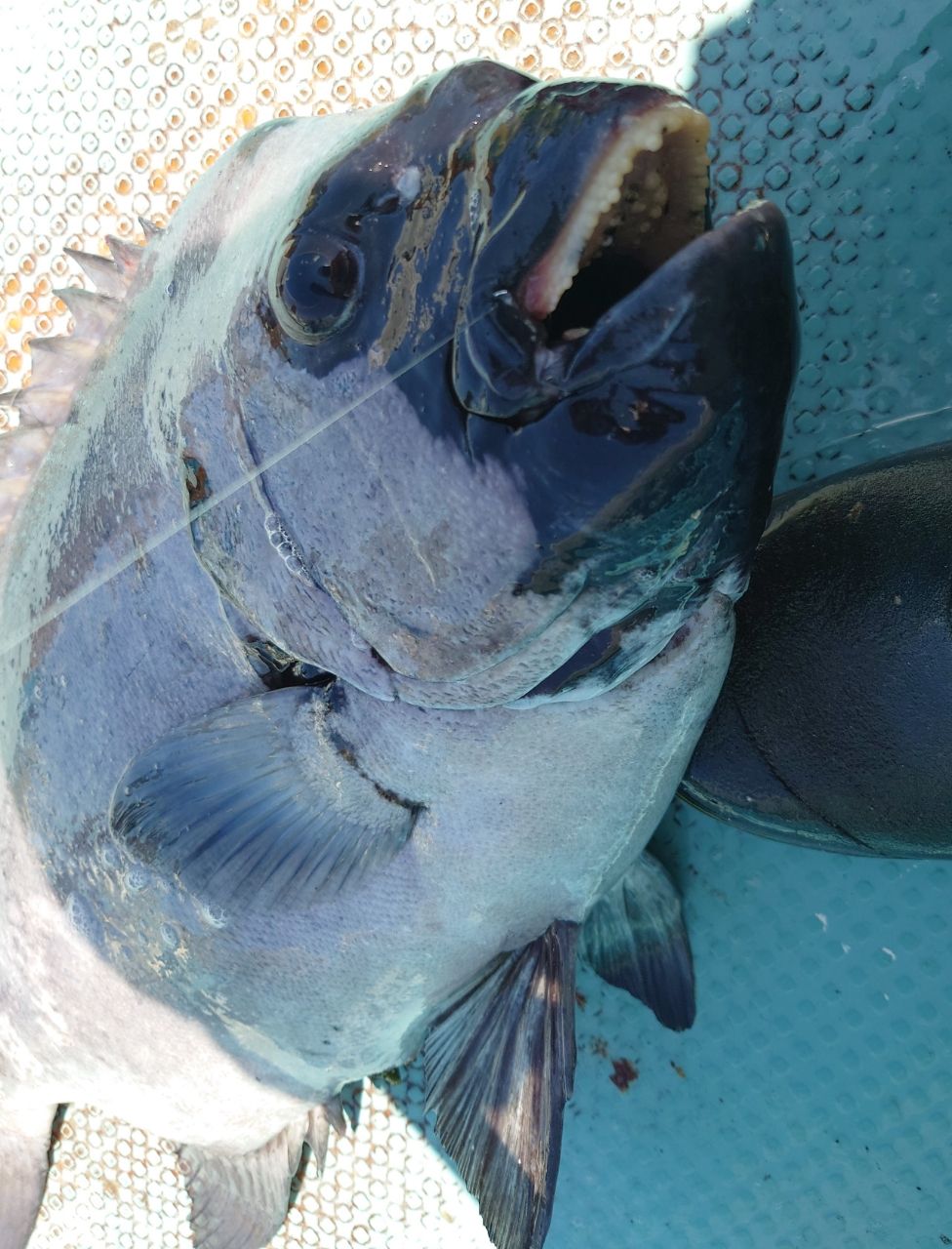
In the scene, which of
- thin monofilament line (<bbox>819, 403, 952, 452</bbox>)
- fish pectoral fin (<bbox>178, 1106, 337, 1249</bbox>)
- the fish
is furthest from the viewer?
fish pectoral fin (<bbox>178, 1106, 337, 1249</bbox>)

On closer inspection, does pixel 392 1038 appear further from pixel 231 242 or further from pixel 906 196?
pixel 906 196

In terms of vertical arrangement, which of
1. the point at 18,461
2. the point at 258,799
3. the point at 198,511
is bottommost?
the point at 258,799

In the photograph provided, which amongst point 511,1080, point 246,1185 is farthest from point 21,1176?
point 511,1080

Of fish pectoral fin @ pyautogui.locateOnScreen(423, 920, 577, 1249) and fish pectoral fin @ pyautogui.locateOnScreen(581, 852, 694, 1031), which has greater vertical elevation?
fish pectoral fin @ pyautogui.locateOnScreen(423, 920, 577, 1249)

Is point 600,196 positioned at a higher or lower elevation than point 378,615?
higher

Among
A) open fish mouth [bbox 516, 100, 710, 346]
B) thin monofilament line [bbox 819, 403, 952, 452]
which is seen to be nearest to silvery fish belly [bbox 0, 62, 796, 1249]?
open fish mouth [bbox 516, 100, 710, 346]

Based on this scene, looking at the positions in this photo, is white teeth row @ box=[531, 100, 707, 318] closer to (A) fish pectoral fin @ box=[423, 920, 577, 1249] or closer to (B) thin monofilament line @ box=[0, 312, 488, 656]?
(B) thin monofilament line @ box=[0, 312, 488, 656]

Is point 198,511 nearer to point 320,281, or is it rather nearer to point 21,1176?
point 320,281
